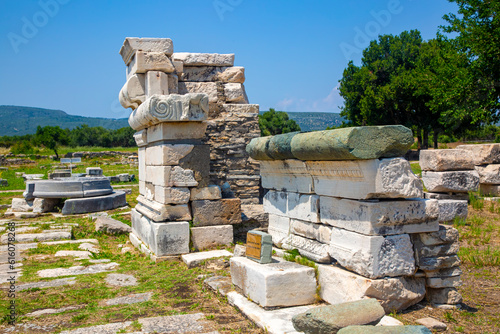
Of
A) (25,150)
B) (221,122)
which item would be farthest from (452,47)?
(25,150)

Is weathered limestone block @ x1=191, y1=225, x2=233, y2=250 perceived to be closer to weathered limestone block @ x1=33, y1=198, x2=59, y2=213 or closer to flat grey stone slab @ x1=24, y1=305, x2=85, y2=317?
flat grey stone slab @ x1=24, y1=305, x2=85, y2=317

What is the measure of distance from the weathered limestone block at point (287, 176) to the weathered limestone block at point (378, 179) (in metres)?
0.59

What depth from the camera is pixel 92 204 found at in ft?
38.3

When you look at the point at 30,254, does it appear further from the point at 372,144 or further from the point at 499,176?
the point at 499,176

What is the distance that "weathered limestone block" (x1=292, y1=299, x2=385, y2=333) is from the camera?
10.1 ft

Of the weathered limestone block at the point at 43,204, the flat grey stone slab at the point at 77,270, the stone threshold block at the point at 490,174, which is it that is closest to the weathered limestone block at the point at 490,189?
the stone threshold block at the point at 490,174

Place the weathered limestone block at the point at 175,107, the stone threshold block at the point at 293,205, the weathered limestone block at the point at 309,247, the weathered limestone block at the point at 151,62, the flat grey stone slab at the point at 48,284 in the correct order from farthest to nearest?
the weathered limestone block at the point at 151,62
the weathered limestone block at the point at 175,107
the flat grey stone slab at the point at 48,284
the stone threshold block at the point at 293,205
the weathered limestone block at the point at 309,247

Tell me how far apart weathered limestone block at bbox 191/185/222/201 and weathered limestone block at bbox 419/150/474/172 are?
18.0 feet

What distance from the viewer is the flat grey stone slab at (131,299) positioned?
461 cm

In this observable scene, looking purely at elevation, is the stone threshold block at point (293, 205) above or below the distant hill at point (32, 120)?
below

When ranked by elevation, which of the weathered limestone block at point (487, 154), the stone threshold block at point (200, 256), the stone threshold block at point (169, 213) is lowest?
the stone threshold block at point (200, 256)

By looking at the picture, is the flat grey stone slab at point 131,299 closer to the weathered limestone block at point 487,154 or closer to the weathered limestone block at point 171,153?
the weathered limestone block at point 171,153

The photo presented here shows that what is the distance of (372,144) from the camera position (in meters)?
3.48

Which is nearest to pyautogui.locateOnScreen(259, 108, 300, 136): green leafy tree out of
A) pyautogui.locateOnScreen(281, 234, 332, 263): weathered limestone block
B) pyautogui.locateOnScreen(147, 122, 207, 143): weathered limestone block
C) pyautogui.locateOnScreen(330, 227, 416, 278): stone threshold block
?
pyautogui.locateOnScreen(147, 122, 207, 143): weathered limestone block
